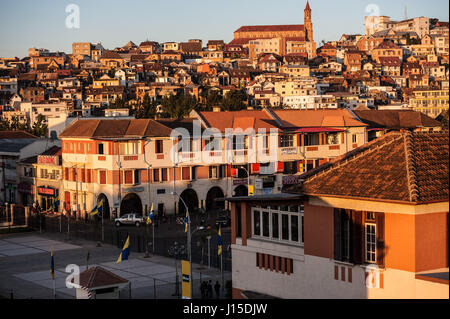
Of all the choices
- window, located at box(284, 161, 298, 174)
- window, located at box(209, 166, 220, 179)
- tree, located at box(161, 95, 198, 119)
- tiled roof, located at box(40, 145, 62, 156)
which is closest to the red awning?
window, located at box(284, 161, 298, 174)

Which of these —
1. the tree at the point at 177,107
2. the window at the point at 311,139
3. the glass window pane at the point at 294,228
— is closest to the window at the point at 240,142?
the window at the point at 311,139

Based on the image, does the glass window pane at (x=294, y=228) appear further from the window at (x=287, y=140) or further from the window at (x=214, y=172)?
the window at (x=287, y=140)

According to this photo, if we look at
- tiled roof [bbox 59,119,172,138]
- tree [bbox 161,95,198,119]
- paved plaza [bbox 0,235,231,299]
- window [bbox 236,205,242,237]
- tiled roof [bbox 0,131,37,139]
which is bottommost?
paved plaza [bbox 0,235,231,299]

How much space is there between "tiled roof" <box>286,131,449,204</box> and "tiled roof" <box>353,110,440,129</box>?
177ft

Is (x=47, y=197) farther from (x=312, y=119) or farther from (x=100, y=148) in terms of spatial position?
(x=312, y=119)

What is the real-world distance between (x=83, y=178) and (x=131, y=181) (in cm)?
413

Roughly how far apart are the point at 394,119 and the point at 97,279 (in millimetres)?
50552

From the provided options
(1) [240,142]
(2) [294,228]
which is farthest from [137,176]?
(2) [294,228]

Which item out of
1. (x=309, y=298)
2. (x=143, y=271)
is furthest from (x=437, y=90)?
(x=309, y=298)

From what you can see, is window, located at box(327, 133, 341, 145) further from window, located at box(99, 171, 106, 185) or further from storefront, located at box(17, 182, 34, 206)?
storefront, located at box(17, 182, 34, 206)

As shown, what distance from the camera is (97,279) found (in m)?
30.5

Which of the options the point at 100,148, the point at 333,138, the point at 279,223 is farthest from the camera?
the point at 333,138

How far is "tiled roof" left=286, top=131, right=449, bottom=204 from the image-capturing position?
735 inches

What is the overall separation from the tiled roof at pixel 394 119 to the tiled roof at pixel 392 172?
54.0 metres
